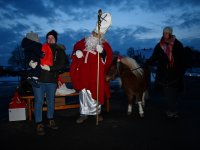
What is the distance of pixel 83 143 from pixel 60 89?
2.55 meters

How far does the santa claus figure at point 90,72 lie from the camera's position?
6.34m

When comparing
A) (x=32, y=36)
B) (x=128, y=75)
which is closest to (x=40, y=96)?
(x=32, y=36)

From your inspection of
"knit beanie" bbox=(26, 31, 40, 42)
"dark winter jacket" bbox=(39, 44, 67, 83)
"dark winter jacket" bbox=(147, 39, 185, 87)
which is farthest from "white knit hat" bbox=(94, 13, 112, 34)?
"knit beanie" bbox=(26, 31, 40, 42)

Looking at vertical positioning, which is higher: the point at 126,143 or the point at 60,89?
the point at 60,89

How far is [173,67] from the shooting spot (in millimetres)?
6574

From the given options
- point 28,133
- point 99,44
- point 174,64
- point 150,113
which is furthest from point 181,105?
point 28,133

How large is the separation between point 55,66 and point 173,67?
2886mm

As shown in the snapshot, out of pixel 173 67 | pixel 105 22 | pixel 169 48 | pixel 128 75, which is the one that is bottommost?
pixel 128 75

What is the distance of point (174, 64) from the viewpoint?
6551mm

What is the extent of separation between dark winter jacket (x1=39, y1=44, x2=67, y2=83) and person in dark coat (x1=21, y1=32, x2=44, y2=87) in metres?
0.12

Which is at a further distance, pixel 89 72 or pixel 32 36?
pixel 89 72

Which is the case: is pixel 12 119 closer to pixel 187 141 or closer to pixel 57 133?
pixel 57 133

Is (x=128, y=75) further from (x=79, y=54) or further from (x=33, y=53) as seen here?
(x=33, y=53)

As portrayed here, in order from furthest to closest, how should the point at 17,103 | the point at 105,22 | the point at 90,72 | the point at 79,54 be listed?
the point at 17,103
the point at 105,22
the point at 90,72
the point at 79,54
